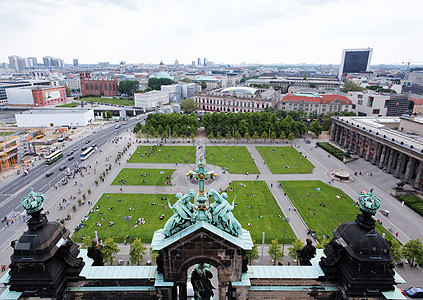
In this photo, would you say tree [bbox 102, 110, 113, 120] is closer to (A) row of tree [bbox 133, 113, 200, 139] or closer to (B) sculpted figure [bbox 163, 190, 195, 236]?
(A) row of tree [bbox 133, 113, 200, 139]

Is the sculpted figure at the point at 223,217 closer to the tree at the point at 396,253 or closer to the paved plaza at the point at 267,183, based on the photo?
the paved plaza at the point at 267,183

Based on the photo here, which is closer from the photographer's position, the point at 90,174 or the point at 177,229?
the point at 177,229

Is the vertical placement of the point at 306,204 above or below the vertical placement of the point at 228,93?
below

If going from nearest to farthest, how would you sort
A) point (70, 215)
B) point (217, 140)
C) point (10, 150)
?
point (70, 215)
point (10, 150)
point (217, 140)

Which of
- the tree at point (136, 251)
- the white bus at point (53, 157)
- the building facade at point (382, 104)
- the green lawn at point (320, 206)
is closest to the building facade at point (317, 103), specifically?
the building facade at point (382, 104)

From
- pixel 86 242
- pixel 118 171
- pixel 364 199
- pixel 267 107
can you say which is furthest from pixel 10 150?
pixel 267 107

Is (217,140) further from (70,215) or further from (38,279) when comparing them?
(38,279)
